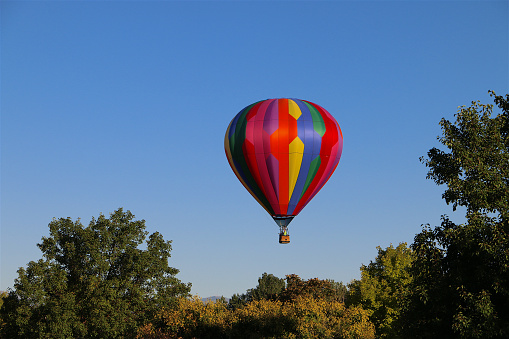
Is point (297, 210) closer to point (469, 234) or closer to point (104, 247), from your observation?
point (104, 247)

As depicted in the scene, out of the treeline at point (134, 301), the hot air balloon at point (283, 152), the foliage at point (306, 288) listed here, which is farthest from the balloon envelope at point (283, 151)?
the foliage at point (306, 288)

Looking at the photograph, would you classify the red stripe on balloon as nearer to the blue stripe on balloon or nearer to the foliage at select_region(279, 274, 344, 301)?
the blue stripe on balloon

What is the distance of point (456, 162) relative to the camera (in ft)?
88.4

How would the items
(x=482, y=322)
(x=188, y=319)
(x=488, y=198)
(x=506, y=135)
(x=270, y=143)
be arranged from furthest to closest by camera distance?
(x=188, y=319)
(x=270, y=143)
(x=506, y=135)
(x=488, y=198)
(x=482, y=322)

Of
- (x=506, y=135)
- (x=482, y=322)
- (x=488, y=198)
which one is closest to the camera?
(x=482, y=322)

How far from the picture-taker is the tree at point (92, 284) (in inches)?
2047

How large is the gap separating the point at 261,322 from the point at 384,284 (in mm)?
17856

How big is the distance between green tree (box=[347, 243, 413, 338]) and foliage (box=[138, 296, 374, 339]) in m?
8.66

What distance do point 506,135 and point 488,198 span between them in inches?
143

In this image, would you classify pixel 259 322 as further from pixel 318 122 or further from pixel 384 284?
pixel 318 122

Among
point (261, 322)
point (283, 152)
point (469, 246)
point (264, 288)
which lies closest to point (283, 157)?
point (283, 152)

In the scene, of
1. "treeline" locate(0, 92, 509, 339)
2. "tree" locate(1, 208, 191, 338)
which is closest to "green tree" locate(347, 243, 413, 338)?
"treeline" locate(0, 92, 509, 339)

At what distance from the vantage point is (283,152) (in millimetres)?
47125

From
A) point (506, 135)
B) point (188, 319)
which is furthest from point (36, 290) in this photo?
point (506, 135)
